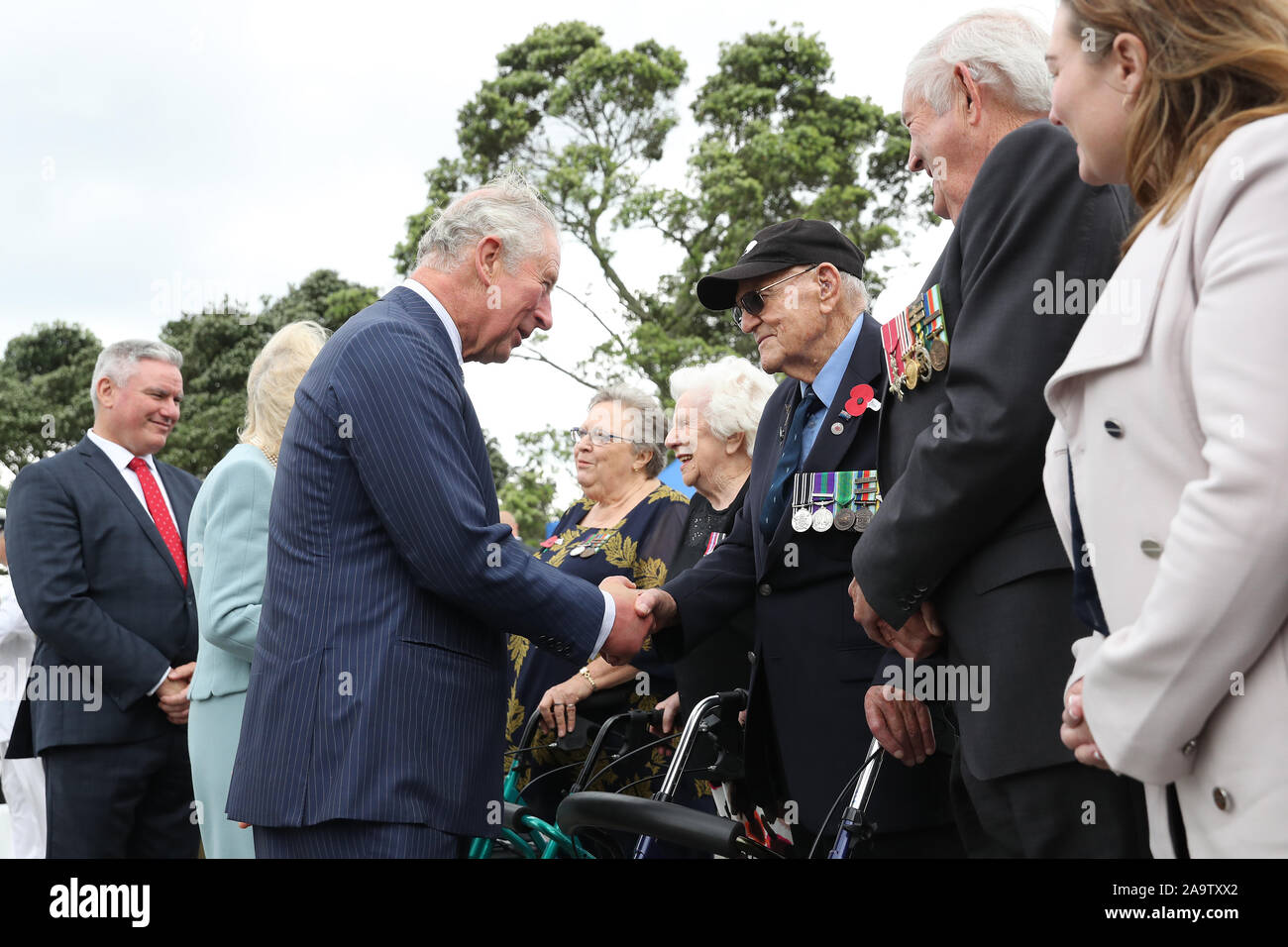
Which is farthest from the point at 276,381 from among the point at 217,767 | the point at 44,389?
the point at 44,389

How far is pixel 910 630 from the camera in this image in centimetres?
238

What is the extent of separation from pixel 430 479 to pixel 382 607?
11.6 inches

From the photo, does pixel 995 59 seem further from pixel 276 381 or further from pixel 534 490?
pixel 534 490

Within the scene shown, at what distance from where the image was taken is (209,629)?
12.5 feet

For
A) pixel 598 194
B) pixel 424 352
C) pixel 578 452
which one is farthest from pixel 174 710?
pixel 598 194

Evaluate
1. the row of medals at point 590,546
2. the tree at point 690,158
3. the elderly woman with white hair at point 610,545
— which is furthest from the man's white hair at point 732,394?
the tree at point 690,158

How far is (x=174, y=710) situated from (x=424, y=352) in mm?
2642

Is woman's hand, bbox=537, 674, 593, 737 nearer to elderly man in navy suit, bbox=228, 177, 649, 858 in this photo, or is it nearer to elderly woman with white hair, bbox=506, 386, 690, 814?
elderly woman with white hair, bbox=506, 386, 690, 814

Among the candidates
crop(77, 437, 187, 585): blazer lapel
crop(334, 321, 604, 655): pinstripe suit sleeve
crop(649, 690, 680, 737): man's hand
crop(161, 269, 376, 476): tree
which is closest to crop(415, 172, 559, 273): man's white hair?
crop(334, 321, 604, 655): pinstripe suit sleeve

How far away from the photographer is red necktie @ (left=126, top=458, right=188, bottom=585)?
4.94m

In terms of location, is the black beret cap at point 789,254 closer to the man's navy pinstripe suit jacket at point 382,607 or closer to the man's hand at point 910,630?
the man's navy pinstripe suit jacket at point 382,607

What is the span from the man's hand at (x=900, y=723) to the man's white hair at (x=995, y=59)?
4.20 feet

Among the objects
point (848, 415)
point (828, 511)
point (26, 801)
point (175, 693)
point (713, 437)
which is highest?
point (713, 437)

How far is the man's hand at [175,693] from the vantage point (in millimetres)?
4656
